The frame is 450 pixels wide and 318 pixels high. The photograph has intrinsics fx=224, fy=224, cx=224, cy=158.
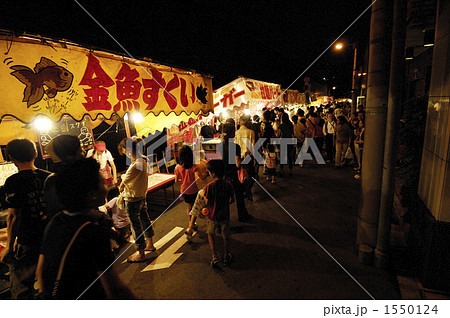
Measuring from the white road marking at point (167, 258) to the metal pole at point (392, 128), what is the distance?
11.7ft

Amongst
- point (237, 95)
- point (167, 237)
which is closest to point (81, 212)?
point (167, 237)

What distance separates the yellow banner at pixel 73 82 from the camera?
3.09 meters

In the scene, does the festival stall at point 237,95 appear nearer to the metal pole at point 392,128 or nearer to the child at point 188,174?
the child at point 188,174

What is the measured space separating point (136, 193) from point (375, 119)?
4219 mm

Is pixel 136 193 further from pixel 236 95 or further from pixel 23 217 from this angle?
pixel 236 95

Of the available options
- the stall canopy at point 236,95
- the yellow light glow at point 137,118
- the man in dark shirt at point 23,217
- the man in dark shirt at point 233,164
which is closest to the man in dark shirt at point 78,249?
the man in dark shirt at point 23,217

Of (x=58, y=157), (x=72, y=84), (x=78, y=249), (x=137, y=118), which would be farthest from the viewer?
(x=137, y=118)

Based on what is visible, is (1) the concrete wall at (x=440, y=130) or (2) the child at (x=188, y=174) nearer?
(1) the concrete wall at (x=440, y=130)

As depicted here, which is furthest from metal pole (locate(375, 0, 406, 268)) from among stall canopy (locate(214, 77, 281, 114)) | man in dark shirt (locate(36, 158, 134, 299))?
stall canopy (locate(214, 77, 281, 114))

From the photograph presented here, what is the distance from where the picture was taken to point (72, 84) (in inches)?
146

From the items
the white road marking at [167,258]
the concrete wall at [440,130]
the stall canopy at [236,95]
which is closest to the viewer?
the concrete wall at [440,130]

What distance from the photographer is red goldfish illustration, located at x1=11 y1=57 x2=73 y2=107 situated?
3162mm

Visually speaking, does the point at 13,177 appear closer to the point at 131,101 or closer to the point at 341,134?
the point at 131,101

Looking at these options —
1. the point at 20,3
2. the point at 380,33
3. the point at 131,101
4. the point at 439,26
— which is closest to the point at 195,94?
the point at 131,101
